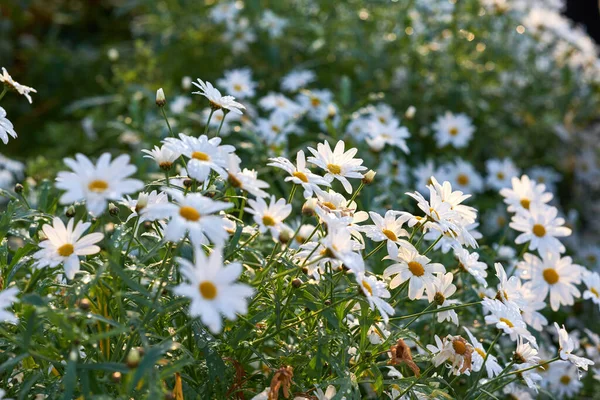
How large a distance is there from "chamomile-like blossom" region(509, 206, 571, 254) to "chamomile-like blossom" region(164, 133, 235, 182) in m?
0.84

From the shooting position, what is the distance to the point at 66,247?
113 cm

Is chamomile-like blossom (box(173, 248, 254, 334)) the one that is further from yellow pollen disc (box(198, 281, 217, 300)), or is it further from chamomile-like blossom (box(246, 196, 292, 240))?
chamomile-like blossom (box(246, 196, 292, 240))

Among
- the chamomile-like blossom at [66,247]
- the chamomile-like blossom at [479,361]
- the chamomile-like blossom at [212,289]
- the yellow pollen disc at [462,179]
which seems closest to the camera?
the chamomile-like blossom at [212,289]

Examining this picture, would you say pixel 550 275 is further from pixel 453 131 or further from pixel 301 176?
pixel 453 131

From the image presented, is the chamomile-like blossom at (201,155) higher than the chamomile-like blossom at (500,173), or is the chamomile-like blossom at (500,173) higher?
the chamomile-like blossom at (500,173)

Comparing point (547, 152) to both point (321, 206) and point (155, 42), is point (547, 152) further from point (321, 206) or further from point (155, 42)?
point (321, 206)

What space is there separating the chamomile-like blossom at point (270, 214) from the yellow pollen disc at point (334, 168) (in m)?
0.21

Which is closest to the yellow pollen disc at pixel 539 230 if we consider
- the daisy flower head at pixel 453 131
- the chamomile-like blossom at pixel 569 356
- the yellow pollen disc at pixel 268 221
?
the chamomile-like blossom at pixel 569 356

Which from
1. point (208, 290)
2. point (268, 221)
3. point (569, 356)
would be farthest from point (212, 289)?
point (569, 356)

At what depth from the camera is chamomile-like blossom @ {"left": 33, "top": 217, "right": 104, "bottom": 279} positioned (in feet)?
3.60

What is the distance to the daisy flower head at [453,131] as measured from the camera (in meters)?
2.79

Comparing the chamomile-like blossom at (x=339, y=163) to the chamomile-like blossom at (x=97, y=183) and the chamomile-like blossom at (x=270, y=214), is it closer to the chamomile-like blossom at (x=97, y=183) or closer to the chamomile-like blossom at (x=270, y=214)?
the chamomile-like blossom at (x=270, y=214)

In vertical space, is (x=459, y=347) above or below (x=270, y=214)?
below

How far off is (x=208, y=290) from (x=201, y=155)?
0.29 m
